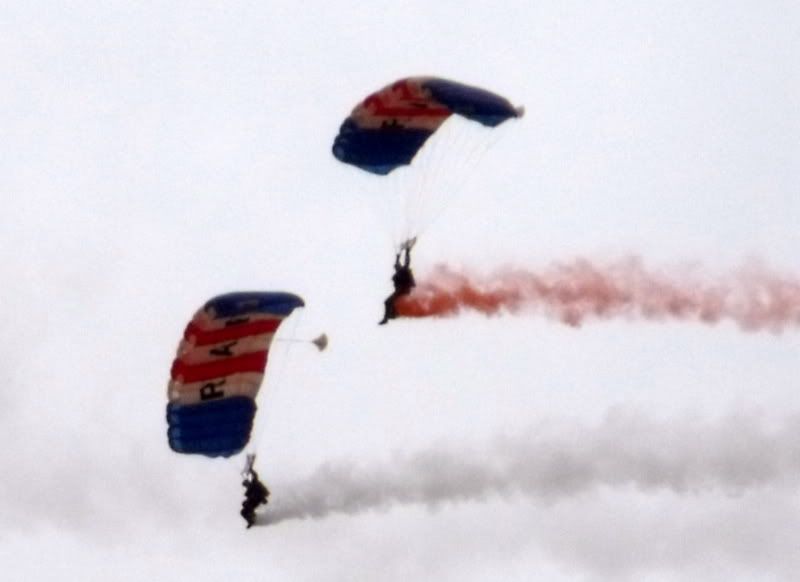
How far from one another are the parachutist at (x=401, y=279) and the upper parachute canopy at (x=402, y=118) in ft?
5.27

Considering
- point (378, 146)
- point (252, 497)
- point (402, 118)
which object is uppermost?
point (402, 118)

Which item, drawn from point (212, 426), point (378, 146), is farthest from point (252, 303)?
point (378, 146)

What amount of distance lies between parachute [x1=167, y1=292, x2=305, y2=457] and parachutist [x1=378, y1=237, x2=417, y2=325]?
2013 millimetres

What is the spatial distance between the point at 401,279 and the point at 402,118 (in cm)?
269

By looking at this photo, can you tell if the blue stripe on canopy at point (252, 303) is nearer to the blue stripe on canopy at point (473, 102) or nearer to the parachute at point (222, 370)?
the parachute at point (222, 370)

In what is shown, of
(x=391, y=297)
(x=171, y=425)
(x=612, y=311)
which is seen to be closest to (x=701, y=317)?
(x=612, y=311)

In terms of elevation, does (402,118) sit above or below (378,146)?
above

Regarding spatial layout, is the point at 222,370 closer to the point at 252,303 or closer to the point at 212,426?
the point at 212,426

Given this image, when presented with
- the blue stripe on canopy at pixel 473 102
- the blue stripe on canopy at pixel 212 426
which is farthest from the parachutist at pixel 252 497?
the blue stripe on canopy at pixel 473 102

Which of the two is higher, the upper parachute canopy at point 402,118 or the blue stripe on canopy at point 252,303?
the upper parachute canopy at point 402,118

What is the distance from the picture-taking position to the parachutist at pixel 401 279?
177 ft

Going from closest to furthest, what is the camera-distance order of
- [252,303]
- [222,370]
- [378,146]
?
[252,303], [222,370], [378,146]

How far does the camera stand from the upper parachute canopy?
52406 millimetres

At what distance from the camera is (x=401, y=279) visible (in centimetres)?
5412
